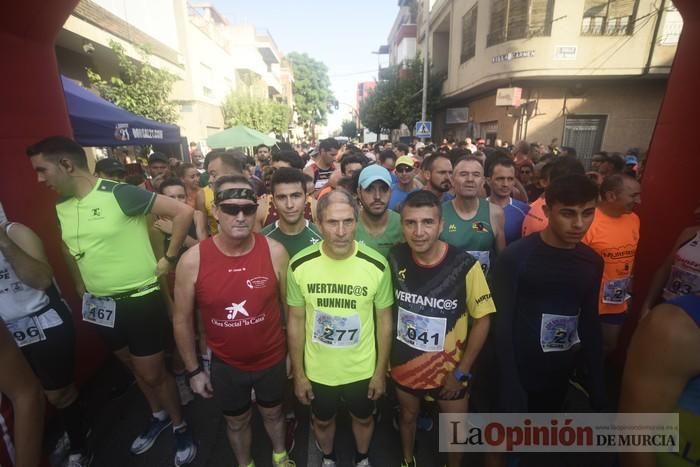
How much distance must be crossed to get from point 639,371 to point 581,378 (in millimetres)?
1280

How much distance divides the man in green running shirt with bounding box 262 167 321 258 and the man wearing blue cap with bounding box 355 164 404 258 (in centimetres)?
47

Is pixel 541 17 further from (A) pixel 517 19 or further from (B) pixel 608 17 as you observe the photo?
(B) pixel 608 17

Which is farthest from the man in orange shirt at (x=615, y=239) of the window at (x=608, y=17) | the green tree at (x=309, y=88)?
the green tree at (x=309, y=88)

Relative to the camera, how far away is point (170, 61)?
1454 centimetres

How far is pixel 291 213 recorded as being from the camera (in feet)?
9.34

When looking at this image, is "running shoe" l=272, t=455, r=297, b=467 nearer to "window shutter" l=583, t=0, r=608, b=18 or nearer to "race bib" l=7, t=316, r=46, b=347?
"race bib" l=7, t=316, r=46, b=347

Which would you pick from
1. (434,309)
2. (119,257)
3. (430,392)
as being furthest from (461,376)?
(119,257)

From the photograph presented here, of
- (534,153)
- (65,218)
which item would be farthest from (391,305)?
(534,153)

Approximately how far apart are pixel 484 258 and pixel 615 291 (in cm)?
122

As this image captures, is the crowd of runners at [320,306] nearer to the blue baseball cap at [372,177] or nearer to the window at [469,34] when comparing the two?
the blue baseball cap at [372,177]

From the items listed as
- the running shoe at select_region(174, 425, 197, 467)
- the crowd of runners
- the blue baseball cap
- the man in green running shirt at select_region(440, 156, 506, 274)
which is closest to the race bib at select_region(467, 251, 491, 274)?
the man in green running shirt at select_region(440, 156, 506, 274)

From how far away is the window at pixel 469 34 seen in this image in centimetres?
1670

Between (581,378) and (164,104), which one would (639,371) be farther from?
(164,104)

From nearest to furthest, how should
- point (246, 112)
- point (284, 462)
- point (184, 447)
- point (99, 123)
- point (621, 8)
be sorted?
point (284, 462) < point (184, 447) < point (99, 123) < point (621, 8) < point (246, 112)
